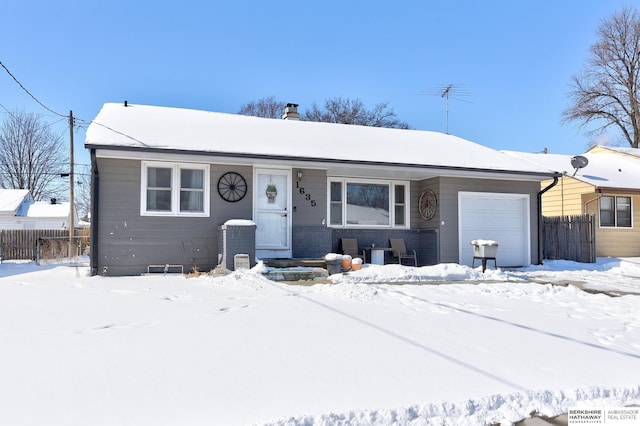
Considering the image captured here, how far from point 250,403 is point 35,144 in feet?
128

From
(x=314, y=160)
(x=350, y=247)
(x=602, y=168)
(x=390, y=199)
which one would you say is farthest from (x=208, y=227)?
(x=602, y=168)

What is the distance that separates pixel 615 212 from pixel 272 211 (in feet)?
44.9

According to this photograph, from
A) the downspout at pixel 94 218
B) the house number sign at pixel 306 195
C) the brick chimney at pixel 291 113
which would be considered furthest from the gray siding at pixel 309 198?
the brick chimney at pixel 291 113

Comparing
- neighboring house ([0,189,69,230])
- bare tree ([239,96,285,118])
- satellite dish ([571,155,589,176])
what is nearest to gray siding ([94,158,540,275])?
satellite dish ([571,155,589,176])

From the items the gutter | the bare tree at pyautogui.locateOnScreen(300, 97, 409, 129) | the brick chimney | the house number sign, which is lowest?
the house number sign

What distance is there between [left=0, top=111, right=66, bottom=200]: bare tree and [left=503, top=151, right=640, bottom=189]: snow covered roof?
32052mm

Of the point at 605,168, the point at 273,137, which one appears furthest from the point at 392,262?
the point at 605,168

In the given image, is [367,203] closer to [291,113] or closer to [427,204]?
[427,204]

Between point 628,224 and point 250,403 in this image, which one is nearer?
point 250,403

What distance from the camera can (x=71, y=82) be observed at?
1661cm

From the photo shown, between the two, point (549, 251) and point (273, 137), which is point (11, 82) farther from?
point (549, 251)

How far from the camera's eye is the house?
10133mm

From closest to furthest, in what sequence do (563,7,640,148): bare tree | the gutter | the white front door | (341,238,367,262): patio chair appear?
1. the gutter
2. the white front door
3. (341,238,367,262): patio chair
4. (563,7,640,148): bare tree

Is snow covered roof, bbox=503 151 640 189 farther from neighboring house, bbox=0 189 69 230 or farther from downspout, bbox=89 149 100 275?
neighboring house, bbox=0 189 69 230
